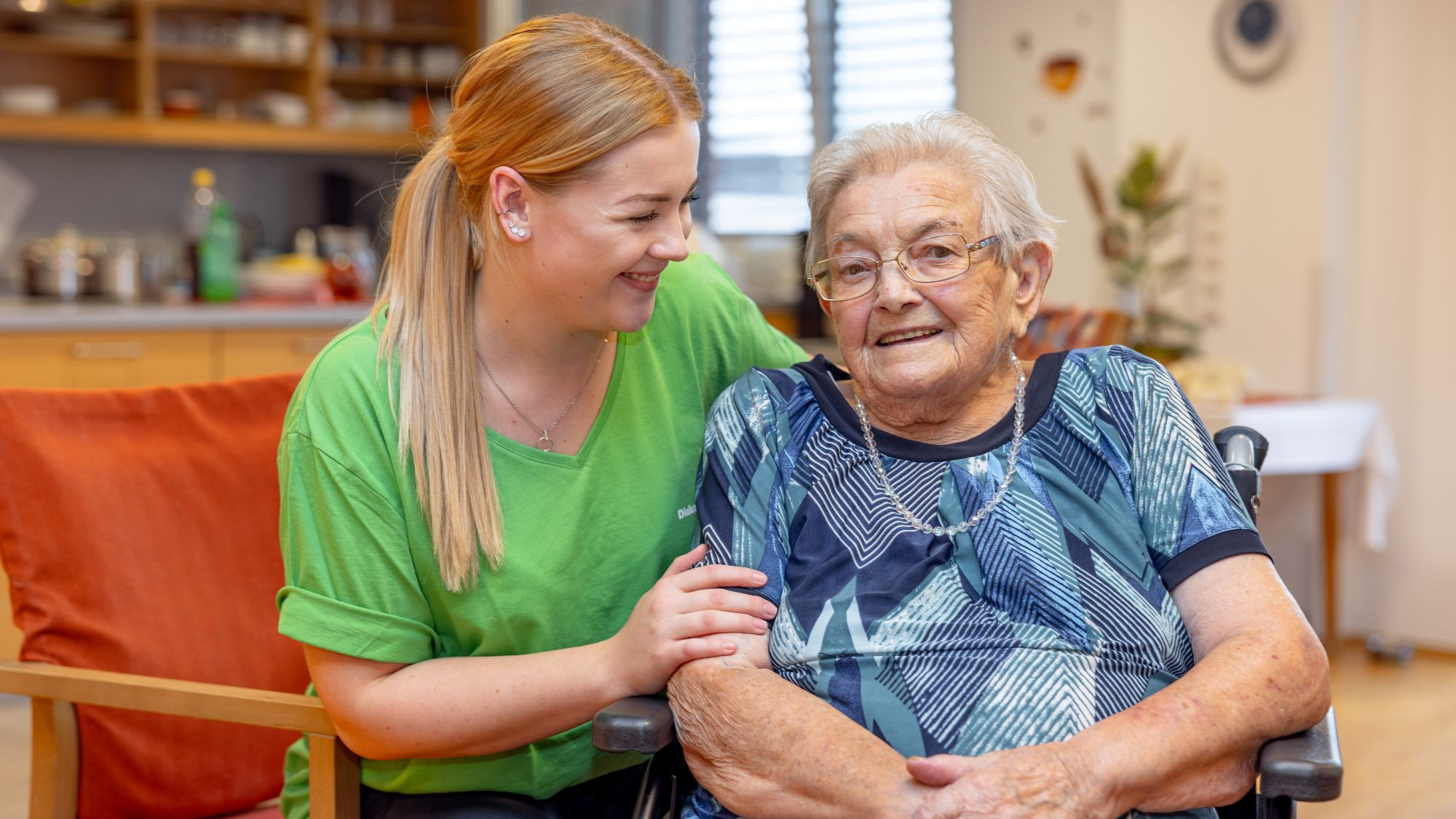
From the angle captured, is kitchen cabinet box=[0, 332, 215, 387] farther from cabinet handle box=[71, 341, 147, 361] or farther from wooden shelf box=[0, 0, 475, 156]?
wooden shelf box=[0, 0, 475, 156]

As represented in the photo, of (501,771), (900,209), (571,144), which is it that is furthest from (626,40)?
(501,771)

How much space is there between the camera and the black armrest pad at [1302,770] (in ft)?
4.13

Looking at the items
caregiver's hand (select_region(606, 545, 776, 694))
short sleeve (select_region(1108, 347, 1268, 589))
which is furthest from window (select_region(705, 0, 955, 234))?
caregiver's hand (select_region(606, 545, 776, 694))

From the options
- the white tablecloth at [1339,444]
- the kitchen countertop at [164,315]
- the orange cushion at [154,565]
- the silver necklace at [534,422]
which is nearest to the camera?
the silver necklace at [534,422]

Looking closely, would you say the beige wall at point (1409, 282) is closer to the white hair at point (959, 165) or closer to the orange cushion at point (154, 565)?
the white hair at point (959, 165)

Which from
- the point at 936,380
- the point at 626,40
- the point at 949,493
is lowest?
the point at 949,493

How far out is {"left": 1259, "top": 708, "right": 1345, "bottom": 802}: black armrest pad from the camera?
1.26 metres

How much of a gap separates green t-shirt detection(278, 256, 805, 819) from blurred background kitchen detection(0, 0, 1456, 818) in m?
1.35

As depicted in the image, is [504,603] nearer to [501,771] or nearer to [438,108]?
[501,771]

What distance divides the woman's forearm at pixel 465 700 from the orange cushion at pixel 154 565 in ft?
1.38

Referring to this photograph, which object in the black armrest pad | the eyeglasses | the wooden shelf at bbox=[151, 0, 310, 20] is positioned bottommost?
the black armrest pad

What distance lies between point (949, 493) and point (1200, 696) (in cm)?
37

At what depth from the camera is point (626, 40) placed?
5.13 feet

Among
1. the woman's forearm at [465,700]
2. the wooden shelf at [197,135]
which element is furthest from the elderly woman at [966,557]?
the wooden shelf at [197,135]
